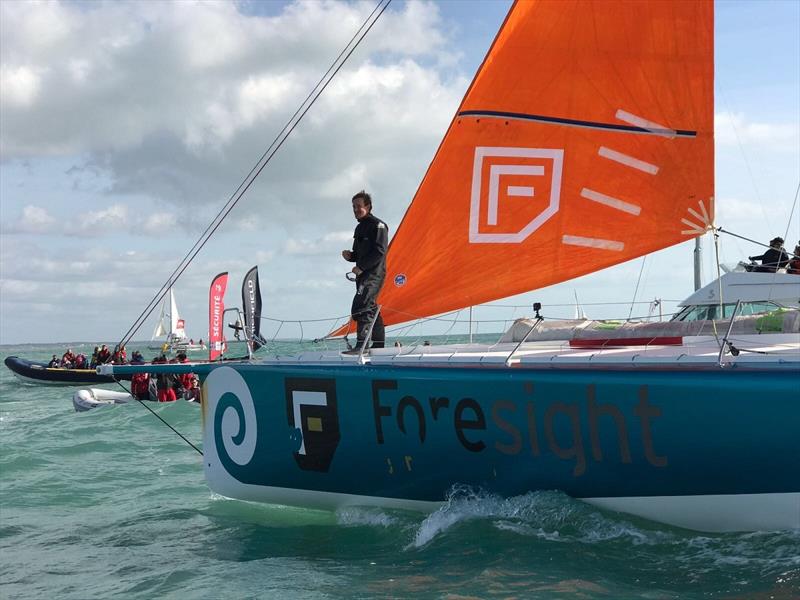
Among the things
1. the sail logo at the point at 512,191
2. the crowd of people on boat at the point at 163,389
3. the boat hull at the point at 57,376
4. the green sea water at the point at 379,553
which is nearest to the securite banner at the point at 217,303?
the crowd of people on boat at the point at 163,389

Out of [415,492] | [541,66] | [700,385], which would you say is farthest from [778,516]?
[541,66]

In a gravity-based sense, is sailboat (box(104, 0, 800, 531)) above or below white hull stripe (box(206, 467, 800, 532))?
above

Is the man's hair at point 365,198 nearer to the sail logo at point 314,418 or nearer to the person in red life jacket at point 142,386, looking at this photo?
the sail logo at point 314,418

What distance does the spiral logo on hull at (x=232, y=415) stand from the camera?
671 cm

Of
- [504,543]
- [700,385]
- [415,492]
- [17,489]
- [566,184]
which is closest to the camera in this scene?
[700,385]

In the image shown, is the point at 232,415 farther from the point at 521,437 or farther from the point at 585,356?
the point at 585,356

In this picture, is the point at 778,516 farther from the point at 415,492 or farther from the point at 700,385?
the point at 415,492

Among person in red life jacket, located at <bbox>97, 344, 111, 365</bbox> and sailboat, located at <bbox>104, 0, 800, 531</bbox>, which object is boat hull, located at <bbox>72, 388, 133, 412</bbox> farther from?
sailboat, located at <bbox>104, 0, 800, 531</bbox>

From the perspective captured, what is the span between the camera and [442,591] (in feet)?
16.1

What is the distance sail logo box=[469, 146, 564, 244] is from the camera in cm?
659

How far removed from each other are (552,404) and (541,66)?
9.07ft

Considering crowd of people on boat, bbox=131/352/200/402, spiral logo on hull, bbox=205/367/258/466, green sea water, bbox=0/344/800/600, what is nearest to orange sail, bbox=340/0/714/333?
spiral logo on hull, bbox=205/367/258/466

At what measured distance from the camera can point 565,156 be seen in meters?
6.61

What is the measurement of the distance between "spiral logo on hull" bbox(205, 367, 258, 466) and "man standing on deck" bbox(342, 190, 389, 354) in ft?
3.17
